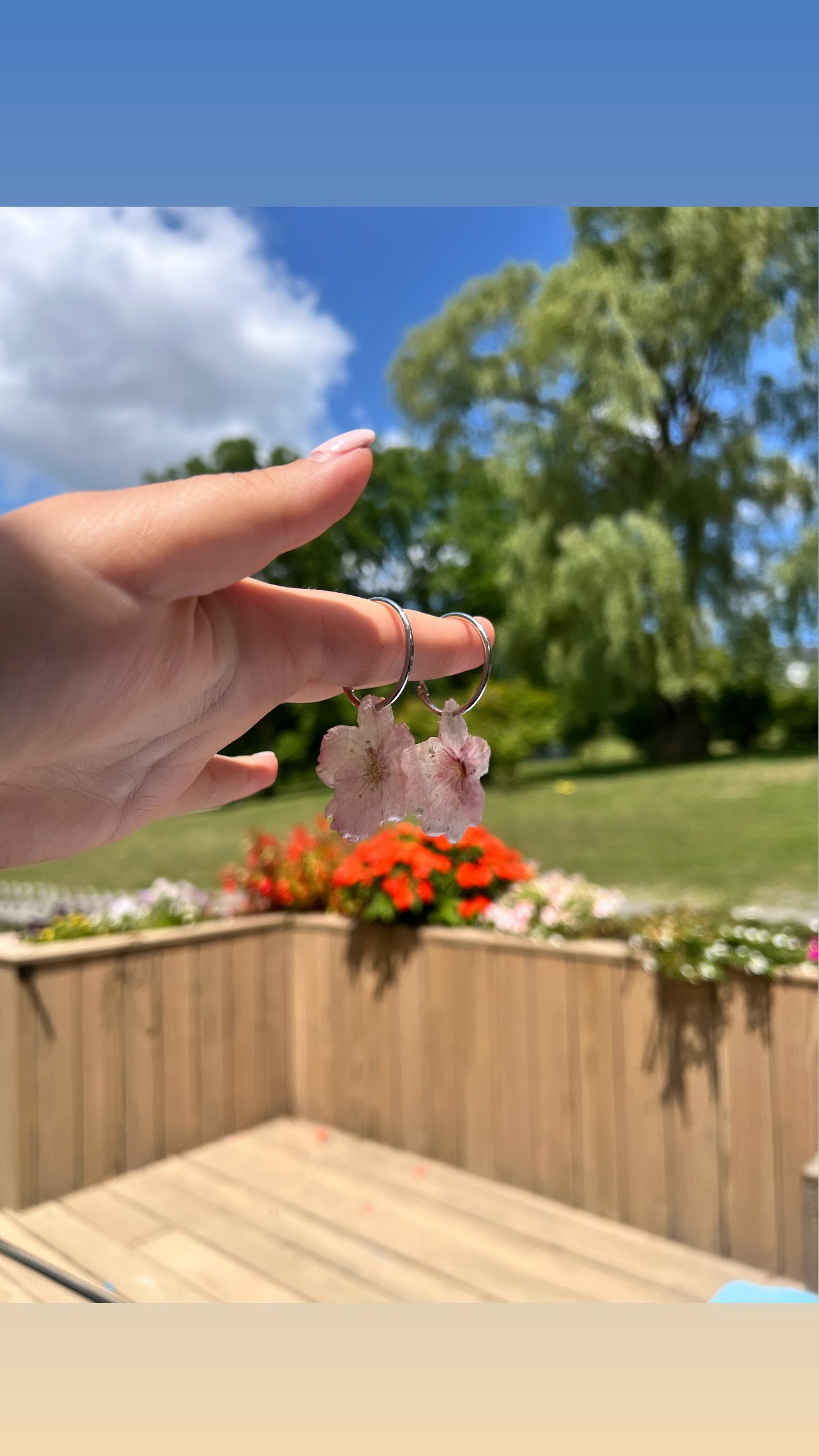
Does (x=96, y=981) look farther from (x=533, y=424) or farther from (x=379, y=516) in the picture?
(x=533, y=424)

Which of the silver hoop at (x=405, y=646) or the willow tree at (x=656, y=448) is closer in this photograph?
the silver hoop at (x=405, y=646)

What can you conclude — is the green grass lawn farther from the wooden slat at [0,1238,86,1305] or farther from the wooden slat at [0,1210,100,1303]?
the wooden slat at [0,1238,86,1305]

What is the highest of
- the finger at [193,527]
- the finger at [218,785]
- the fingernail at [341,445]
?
the fingernail at [341,445]

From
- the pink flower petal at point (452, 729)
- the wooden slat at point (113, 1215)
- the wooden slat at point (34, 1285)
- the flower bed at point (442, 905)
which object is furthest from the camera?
the wooden slat at point (113, 1215)

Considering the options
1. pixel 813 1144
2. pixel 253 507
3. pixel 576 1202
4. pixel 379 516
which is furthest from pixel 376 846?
pixel 379 516

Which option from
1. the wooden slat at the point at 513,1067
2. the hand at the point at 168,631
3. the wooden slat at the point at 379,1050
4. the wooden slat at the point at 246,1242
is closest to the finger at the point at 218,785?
the hand at the point at 168,631

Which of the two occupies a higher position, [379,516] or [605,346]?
[605,346]

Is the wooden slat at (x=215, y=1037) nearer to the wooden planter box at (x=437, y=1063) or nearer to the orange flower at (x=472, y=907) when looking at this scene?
the wooden planter box at (x=437, y=1063)
